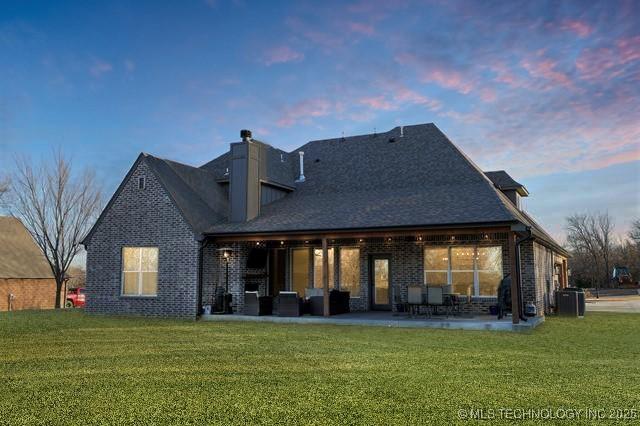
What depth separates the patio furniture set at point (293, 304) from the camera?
1514cm

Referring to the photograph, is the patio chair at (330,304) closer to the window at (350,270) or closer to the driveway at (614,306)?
the window at (350,270)

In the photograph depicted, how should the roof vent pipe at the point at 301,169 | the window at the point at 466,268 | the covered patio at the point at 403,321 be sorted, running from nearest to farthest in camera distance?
the covered patio at the point at 403,321 < the window at the point at 466,268 < the roof vent pipe at the point at 301,169

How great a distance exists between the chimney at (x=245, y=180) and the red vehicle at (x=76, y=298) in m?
16.2

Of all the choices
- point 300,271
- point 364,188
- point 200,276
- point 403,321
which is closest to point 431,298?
point 403,321

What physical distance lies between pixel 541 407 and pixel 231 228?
12638 millimetres

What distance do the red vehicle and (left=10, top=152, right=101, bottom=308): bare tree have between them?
3.45 feet

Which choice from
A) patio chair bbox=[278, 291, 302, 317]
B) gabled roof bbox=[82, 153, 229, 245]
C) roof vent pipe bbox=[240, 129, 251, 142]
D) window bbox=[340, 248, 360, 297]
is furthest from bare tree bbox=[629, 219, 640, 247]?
patio chair bbox=[278, 291, 302, 317]

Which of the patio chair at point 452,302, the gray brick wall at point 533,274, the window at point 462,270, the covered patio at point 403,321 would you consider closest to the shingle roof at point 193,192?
the covered patio at point 403,321

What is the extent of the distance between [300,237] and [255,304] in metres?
2.57

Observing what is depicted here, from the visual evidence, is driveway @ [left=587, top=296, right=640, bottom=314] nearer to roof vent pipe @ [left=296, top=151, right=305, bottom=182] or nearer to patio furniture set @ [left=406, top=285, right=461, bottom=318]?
patio furniture set @ [left=406, top=285, right=461, bottom=318]

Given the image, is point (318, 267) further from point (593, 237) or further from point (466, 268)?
point (593, 237)

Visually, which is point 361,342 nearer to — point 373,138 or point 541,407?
point 541,407

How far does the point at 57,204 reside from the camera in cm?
2723

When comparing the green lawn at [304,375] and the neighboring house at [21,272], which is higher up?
the neighboring house at [21,272]
